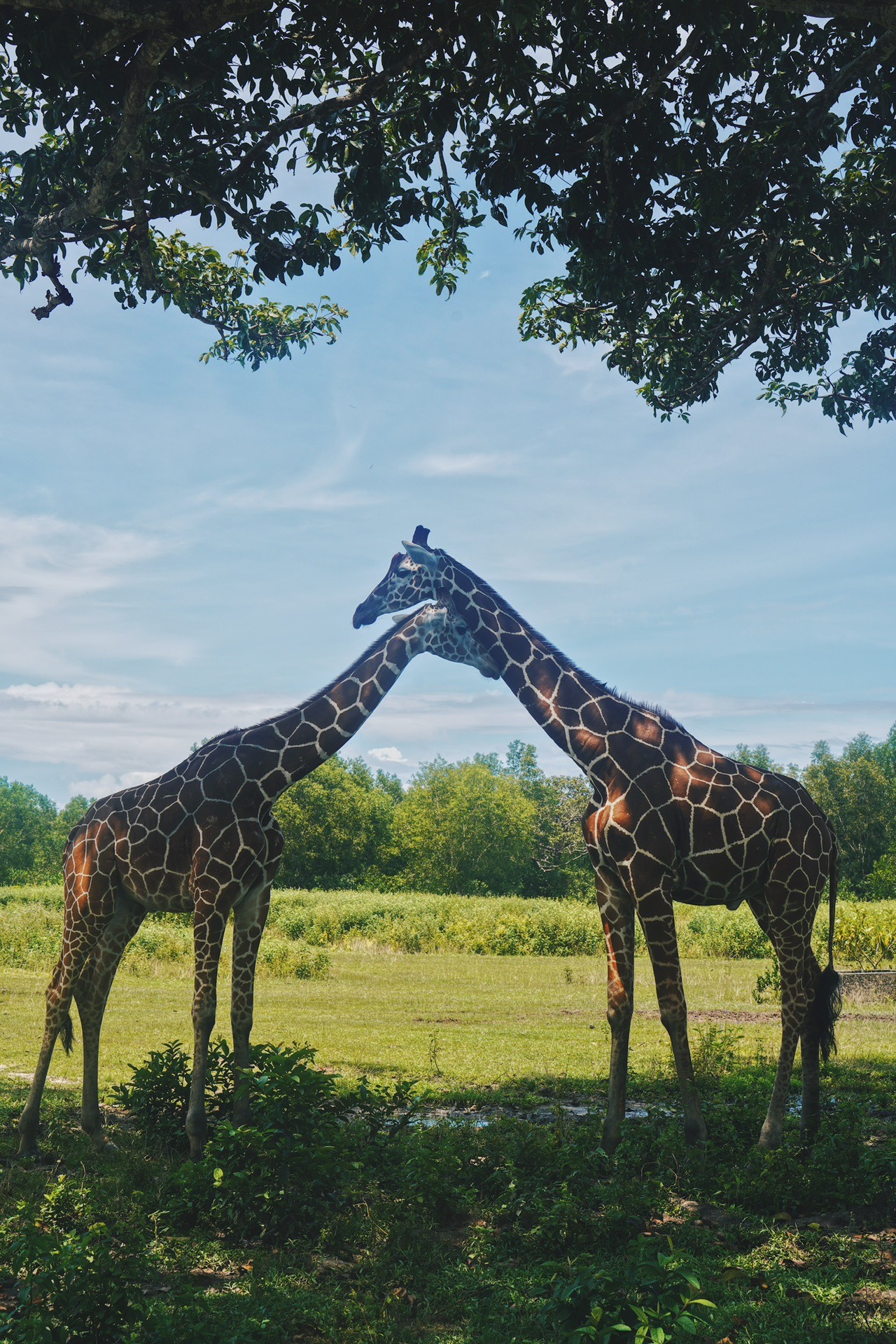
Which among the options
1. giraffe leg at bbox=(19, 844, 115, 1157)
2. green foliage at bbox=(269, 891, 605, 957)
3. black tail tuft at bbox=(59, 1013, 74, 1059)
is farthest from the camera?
green foliage at bbox=(269, 891, 605, 957)

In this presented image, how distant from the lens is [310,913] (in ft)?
109

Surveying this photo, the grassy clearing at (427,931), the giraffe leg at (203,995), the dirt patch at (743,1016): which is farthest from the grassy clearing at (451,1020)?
the giraffe leg at (203,995)

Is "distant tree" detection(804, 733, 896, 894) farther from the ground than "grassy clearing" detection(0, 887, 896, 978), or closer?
farther from the ground

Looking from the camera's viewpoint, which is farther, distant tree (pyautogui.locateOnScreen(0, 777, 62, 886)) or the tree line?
distant tree (pyautogui.locateOnScreen(0, 777, 62, 886))

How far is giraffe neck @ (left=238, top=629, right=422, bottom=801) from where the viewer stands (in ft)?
29.9

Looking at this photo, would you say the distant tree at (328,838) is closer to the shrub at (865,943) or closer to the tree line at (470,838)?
the tree line at (470,838)

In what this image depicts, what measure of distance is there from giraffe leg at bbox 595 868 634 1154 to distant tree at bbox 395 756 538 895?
163 feet

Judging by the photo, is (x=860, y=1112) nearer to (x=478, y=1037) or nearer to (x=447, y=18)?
(x=478, y=1037)

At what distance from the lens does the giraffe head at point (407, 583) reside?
1008 cm

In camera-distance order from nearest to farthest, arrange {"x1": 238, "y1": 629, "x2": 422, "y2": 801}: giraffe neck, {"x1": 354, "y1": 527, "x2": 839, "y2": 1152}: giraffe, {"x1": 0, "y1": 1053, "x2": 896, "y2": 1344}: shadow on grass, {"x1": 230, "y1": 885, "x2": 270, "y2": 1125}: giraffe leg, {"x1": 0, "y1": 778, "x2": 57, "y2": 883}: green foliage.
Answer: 1. {"x1": 0, "y1": 1053, "x2": 896, "y2": 1344}: shadow on grass
2. {"x1": 354, "y1": 527, "x2": 839, "y2": 1152}: giraffe
3. {"x1": 230, "y1": 885, "x2": 270, "y2": 1125}: giraffe leg
4. {"x1": 238, "y1": 629, "x2": 422, "y2": 801}: giraffe neck
5. {"x1": 0, "y1": 778, "x2": 57, "y2": 883}: green foliage

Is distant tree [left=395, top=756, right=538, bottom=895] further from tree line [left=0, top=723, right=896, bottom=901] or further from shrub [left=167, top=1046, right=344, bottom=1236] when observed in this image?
shrub [left=167, top=1046, right=344, bottom=1236]

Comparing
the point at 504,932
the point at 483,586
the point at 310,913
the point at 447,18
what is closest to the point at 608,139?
the point at 447,18

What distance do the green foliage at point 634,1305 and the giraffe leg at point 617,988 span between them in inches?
115

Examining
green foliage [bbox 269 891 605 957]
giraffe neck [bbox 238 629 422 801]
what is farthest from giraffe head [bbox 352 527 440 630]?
green foliage [bbox 269 891 605 957]
